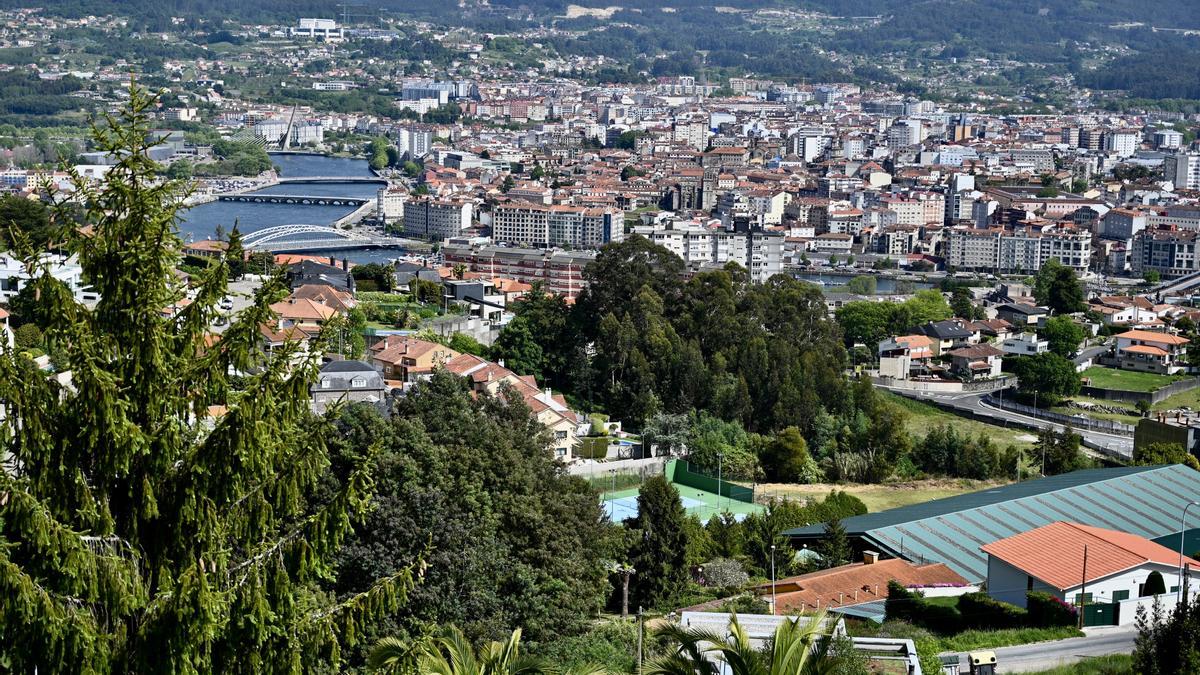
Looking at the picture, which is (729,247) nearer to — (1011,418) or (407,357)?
(1011,418)

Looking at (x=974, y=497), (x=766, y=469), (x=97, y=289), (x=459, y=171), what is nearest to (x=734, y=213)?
(x=459, y=171)

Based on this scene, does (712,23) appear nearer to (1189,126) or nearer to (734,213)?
(1189,126)

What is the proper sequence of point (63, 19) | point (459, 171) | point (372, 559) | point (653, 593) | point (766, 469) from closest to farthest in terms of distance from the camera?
point (372, 559) → point (653, 593) → point (766, 469) → point (459, 171) → point (63, 19)

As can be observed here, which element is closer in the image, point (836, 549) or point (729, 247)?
point (836, 549)

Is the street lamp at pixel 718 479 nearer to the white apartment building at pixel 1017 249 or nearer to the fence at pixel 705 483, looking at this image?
the fence at pixel 705 483

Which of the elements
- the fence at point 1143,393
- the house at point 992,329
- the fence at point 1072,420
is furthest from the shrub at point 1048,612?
the house at point 992,329

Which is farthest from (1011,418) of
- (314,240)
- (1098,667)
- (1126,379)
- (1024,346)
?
(314,240)

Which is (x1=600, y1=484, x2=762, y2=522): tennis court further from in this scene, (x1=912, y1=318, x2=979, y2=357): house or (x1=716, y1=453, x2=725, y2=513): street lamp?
(x1=912, y1=318, x2=979, y2=357): house
